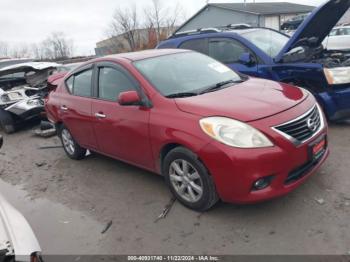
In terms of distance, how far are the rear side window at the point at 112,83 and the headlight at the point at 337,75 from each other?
3013 millimetres

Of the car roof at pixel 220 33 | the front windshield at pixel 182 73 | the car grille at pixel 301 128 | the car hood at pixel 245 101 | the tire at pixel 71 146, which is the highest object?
the car roof at pixel 220 33

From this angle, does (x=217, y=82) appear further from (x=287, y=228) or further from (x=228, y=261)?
(x=228, y=261)

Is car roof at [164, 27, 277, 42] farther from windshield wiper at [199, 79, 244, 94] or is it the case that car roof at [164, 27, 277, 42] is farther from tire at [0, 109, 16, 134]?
tire at [0, 109, 16, 134]

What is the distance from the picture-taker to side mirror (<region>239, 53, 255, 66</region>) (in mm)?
6090

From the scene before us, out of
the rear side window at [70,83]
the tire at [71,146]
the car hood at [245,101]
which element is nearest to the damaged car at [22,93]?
the tire at [71,146]

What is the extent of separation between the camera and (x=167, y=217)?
154 inches

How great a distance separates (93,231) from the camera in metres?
3.88

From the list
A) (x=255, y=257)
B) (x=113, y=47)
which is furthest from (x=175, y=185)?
(x=113, y=47)

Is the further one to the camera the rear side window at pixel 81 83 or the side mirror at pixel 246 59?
the side mirror at pixel 246 59

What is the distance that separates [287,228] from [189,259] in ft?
3.09

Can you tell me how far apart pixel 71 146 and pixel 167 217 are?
2.83 metres

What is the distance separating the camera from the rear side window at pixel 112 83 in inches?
177

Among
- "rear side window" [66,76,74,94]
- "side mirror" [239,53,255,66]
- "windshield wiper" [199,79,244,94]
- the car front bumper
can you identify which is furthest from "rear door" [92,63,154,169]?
"side mirror" [239,53,255,66]

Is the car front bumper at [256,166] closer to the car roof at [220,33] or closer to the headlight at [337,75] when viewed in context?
the headlight at [337,75]
